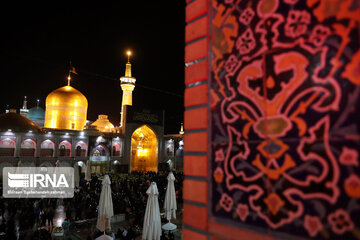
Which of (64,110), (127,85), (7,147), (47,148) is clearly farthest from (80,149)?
(127,85)

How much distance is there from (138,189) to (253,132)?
1465 cm

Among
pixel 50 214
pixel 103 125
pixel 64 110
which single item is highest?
pixel 64 110

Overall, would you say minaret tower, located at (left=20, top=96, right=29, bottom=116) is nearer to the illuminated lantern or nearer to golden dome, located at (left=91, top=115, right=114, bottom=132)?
the illuminated lantern

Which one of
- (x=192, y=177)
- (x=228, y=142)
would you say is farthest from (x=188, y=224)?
(x=228, y=142)

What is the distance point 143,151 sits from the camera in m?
34.6

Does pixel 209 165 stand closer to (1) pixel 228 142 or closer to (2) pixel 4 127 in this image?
(1) pixel 228 142

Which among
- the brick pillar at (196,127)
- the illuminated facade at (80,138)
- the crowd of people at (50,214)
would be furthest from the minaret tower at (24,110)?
the brick pillar at (196,127)

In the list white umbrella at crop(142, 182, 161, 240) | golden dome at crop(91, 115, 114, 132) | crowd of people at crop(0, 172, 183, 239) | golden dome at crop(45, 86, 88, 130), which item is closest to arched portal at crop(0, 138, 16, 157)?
golden dome at crop(45, 86, 88, 130)

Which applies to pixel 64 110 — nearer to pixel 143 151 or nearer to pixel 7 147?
pixel 7 147

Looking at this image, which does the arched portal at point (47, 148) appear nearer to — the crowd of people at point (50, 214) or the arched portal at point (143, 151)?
the arched portal at point (143, 151)

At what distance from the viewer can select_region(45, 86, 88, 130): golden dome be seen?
3459cm

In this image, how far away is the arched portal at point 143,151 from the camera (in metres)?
33.1

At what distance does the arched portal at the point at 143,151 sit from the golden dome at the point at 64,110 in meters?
9.62

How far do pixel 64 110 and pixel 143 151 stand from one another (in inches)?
545
